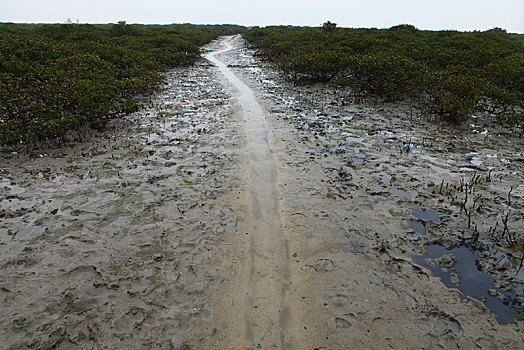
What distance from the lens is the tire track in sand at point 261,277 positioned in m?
3.31

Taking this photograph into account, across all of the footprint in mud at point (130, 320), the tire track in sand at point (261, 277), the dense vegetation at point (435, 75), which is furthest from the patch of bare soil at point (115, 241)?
the dense vegetation at point (435, 75)

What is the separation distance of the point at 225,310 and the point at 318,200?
297cm

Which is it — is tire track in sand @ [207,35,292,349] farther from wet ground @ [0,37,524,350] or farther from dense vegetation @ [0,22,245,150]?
Result: dense vegetation @ [0,22,245,150]

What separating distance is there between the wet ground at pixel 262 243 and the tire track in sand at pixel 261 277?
2 cm

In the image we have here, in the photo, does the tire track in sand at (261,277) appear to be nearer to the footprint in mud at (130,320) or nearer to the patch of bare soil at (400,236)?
the patch of bare soil at (400,236)

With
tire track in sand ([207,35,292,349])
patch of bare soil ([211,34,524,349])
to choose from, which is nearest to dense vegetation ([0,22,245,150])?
tire track in sand ([207,35,292,349])

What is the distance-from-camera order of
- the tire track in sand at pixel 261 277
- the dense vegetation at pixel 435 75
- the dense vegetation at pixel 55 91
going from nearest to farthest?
the tire track in sand at pixel 261 277
the dense vegetation at pixel 55 91
the dense vegetation at pixel 435 75

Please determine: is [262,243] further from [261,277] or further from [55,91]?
[55,91]

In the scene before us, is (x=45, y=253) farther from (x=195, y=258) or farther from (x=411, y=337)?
(x=411, y=337)

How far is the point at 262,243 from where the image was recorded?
4730 mm

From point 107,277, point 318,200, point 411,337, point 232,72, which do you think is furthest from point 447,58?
point 107,277

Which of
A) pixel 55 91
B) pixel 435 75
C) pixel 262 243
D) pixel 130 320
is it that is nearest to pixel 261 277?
pixel 262 243

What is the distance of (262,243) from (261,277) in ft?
2.37

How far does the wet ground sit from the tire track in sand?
0.7 inches
